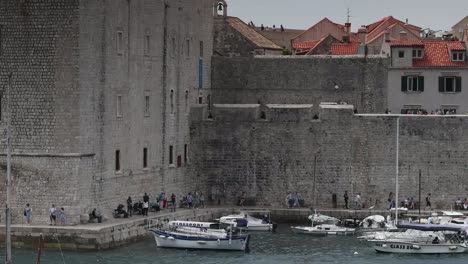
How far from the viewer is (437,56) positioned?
257ft

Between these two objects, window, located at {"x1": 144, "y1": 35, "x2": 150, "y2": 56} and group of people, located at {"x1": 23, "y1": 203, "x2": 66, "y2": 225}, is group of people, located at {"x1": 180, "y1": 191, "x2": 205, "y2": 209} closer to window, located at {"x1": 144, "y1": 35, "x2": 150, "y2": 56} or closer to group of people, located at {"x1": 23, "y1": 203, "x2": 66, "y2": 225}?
window, located at {"x1": 144, "y1": 35, "x2": 150, "y2": 56}

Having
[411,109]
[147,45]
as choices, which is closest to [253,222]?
[147,45]

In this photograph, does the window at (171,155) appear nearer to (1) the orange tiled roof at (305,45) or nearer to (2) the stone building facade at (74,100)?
(2) the stone building facade at (74,100)

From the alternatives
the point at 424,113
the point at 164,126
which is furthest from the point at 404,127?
the point at 164,126

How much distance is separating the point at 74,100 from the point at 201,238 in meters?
6.87

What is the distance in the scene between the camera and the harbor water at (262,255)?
58.7m

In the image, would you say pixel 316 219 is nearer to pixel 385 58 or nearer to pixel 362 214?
pixel 362 214

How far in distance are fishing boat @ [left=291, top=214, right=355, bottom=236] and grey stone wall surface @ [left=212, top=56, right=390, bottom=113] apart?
318 inches

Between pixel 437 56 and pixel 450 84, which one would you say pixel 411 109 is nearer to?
pixel 450 84

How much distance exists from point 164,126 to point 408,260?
42.1ft

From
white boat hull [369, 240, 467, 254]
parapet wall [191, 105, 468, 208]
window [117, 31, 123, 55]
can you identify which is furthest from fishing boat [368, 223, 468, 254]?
window [117, 31, 123, 55]

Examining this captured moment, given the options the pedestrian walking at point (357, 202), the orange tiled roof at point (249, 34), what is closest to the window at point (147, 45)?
the pedestrian walking at point (357, 202)

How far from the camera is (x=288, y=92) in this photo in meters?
76.4

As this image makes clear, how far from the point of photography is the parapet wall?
234 feet
